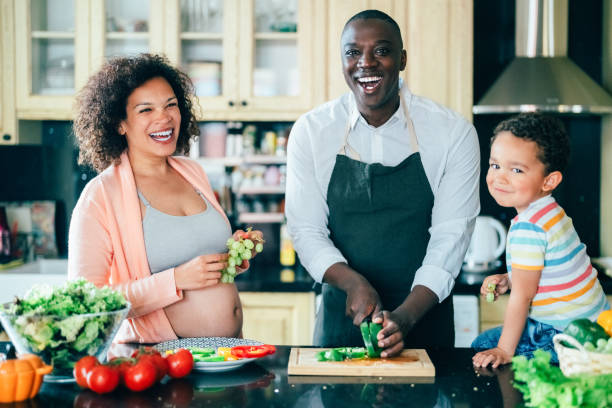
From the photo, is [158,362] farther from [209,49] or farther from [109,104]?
[209,49]

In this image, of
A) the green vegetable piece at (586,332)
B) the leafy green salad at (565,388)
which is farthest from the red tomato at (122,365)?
the green vegetable piece at (586,332)

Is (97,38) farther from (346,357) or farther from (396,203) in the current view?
(346,357)

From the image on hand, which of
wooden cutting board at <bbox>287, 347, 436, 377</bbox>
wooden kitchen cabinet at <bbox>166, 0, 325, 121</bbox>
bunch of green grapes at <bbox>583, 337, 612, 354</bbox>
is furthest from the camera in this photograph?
wooden kitchen cabinet at <bbox>166, 0, 325, 121</bbox>

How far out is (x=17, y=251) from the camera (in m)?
3.56

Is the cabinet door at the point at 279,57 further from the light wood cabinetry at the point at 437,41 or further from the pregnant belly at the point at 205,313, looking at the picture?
the pregnant belly at the point at 205,313

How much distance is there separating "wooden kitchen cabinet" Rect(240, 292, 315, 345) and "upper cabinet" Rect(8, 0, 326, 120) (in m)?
0.87

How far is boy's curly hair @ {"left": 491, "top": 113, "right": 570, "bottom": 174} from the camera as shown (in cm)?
171

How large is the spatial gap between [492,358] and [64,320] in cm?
95

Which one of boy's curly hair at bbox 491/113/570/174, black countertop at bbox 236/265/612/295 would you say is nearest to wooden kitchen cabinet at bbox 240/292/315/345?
black countertop at bbox 236/265/612/295

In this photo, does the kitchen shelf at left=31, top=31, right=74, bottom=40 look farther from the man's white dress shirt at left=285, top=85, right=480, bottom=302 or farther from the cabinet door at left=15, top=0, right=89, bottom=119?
the man's white dress shirt at left=285, top=85, right=480, bottom=302

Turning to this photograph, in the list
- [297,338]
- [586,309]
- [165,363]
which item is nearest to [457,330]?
[297,338]

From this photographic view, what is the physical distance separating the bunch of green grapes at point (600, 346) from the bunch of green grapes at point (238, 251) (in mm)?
828

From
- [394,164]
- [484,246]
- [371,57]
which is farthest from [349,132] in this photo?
[484,246]

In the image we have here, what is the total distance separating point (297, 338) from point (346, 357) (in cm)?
149
